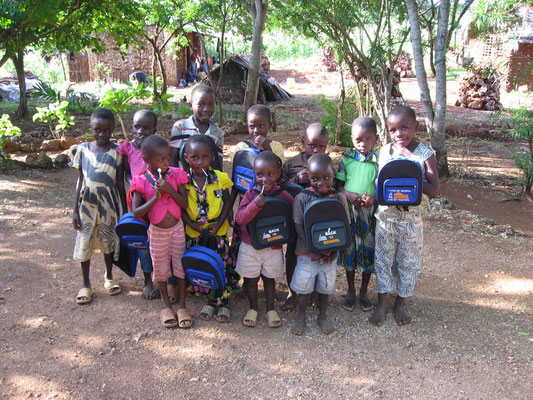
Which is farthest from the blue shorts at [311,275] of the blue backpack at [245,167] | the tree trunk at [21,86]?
the tree trunk at [21,86]

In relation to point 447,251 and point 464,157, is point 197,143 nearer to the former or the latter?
point 447,251

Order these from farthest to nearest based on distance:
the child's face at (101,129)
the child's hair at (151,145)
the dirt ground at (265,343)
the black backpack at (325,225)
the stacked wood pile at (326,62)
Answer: the stacked wood pile at (326,62) < the child's face at (101,129) < the child's hair at (151,145) < the black backpack at (325,225) < the dirt ground at (265,343)

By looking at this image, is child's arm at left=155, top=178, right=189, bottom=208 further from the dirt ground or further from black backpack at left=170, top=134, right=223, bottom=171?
the dirt ground

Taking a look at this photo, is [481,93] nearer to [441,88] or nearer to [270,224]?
[441,88]

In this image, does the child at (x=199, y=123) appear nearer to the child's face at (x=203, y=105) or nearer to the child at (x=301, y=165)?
the child's face at (x=203, y=105)

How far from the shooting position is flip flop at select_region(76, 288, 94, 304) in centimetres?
317

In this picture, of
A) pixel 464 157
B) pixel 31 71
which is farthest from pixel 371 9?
pixel 31 71

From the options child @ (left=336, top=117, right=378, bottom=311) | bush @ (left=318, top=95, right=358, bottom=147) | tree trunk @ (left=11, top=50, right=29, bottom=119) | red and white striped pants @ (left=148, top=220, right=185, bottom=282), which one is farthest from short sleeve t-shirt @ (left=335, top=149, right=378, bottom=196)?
tree trunk @ (left=11, top=50, right=29, bottom=119)

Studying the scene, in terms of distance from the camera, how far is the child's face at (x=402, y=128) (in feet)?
8.91

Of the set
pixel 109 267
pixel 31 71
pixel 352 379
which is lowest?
pixel 352 379

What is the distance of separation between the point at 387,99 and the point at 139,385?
16.6ft

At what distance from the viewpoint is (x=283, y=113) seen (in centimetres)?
1284

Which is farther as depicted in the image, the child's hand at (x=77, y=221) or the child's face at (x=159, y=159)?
the child's hand at (x=77, y=221)

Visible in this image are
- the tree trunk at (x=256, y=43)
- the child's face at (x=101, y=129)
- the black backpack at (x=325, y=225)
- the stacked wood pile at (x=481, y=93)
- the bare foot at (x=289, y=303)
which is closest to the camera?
the black backpack at (x=325, y=225)
